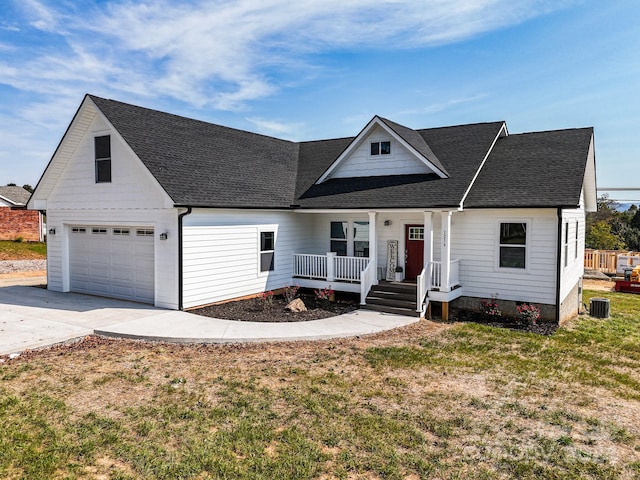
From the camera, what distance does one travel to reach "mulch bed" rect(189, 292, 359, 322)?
1210cm

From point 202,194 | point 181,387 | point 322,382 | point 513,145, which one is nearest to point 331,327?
point 322,382

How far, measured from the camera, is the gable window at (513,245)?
13.2m

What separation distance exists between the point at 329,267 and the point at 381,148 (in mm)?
4816

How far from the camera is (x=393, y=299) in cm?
1346

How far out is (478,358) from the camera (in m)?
9.26

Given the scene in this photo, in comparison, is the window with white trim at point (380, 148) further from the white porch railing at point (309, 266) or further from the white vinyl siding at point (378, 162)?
the white porch railing at point (309, 266)

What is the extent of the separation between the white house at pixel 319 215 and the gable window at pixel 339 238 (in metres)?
0.04

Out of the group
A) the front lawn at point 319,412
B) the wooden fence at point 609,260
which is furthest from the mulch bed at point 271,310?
the wooden fence at point 609,260

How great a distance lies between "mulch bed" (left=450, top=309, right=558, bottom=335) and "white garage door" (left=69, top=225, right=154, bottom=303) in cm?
981

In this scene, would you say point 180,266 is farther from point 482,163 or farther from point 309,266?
point 482,163

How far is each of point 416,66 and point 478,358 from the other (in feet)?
41.9

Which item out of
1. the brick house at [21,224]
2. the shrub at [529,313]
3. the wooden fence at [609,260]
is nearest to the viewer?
the shrub at [529,313]

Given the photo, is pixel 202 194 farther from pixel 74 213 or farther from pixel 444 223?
pixel 444 223

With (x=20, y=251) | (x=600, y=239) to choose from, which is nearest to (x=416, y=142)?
(x=600, y=239)
